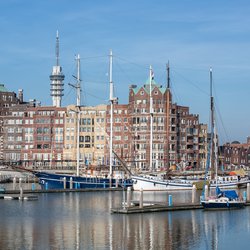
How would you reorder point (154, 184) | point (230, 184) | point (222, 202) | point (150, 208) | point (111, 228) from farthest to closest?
point (230, 184) → point (154, 184) → point (222, 202) → point (150, 208) → point (111, 228)

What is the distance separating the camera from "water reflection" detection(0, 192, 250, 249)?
188 feet

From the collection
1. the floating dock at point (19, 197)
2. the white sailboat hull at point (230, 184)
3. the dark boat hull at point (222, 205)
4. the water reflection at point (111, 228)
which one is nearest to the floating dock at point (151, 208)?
the water reflection at point (111, 228)

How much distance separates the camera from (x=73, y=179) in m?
126

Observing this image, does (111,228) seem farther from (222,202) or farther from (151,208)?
(222,202)

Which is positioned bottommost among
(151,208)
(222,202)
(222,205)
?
(151,208)

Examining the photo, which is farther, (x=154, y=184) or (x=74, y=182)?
(x=74, y=182)

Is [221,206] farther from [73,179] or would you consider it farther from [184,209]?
[73,179]

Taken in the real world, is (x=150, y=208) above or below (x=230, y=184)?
below

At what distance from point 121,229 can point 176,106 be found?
5085 inches

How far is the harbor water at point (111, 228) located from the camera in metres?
57.4

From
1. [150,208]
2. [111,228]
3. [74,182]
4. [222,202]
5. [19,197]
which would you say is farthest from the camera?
[74,182]

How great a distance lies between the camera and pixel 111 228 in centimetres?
6600

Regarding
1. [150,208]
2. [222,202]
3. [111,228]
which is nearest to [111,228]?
[111,228]

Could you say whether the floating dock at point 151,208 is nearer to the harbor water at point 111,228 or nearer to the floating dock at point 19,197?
the harbor water at point 111,228
